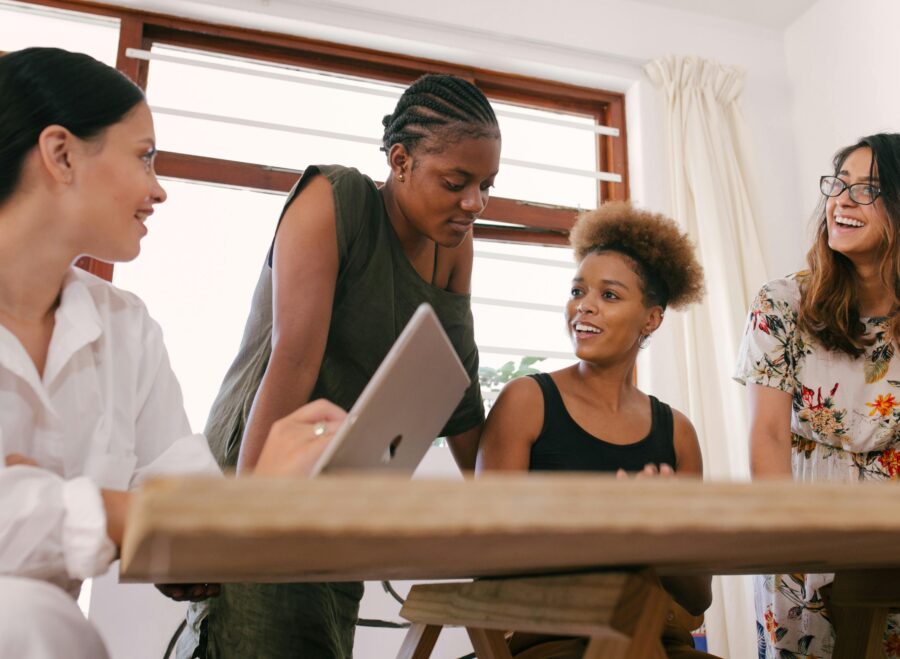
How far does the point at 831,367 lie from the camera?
177 cm

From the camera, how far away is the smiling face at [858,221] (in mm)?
1812

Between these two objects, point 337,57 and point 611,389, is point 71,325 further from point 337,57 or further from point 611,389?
point 337,57

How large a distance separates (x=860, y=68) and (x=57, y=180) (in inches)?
120

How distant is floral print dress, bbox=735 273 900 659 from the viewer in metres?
1.69

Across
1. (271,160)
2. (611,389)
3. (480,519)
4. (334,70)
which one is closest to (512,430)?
(611,389)

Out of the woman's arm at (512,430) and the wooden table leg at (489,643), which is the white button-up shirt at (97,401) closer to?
the wooden table leg at (489,643)

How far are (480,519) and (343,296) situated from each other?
3.35 feet

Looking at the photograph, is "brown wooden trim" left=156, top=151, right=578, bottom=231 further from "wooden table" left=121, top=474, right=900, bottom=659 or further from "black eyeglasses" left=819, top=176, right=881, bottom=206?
"wooden table" left=121, top=474, right=900, bottom=659

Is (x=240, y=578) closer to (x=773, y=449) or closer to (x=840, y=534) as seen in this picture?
(x=840, y=534)

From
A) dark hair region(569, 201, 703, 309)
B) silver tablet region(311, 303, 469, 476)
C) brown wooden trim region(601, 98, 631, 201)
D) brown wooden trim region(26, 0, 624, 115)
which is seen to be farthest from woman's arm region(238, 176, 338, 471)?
brown wooden trim region(601, 98, 631, 201)

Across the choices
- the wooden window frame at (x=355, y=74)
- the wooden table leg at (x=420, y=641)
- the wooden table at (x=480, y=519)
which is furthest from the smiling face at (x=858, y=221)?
the wooden window frame at (x=355, y=74)

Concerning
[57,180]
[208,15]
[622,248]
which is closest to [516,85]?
[208,15]

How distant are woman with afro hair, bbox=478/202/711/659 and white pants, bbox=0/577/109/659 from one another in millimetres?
915

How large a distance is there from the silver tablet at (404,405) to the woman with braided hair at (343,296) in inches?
13.8
